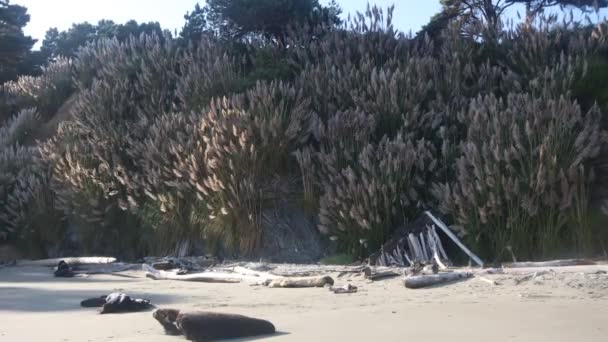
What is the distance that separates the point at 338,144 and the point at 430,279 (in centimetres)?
548

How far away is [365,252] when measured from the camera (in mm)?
12703

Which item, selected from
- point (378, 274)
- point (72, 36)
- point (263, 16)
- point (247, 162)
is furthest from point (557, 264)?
point (72, 36)

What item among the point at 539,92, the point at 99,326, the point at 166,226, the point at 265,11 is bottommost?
the point at 99,326

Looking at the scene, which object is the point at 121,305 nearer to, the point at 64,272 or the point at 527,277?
the point at 527,277

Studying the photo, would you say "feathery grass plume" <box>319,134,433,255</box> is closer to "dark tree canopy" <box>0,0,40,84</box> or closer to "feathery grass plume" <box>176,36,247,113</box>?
"feathery grass plume" <box>176,36,247,113</box>

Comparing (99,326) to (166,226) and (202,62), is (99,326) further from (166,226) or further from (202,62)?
(202,62)

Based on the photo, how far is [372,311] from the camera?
7109mm

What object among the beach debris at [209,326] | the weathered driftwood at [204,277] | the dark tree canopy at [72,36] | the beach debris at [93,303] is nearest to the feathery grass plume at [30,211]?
the weathered driftwood at [204,277]

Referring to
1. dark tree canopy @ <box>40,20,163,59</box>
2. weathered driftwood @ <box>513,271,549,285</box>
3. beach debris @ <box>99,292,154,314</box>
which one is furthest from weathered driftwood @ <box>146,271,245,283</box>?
dark tree canopy @ <box>40,20,163,59</box>

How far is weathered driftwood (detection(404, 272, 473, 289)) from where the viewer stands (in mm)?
8578

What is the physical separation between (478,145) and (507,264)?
7.66 ft

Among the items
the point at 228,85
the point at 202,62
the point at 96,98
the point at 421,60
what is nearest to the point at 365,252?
the point at 421,60

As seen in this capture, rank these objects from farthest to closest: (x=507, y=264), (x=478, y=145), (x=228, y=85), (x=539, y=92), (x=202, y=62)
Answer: (x=202, y=62), (x=228, y=85), (x=539, y=92), (x=478, y=145), (x=507, y=264)

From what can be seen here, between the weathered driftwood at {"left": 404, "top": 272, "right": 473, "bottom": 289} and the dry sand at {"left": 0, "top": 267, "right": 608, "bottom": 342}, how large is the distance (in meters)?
0.18
